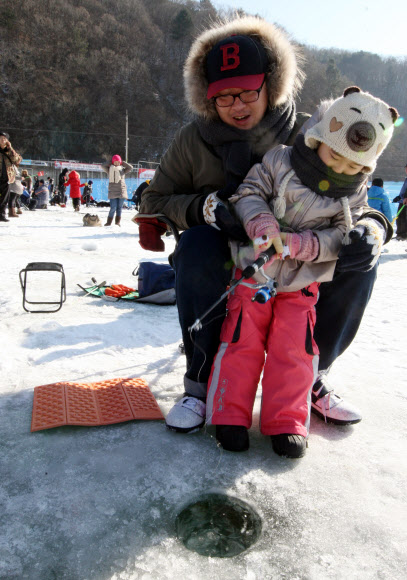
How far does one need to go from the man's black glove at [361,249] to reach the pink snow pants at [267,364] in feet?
0.60

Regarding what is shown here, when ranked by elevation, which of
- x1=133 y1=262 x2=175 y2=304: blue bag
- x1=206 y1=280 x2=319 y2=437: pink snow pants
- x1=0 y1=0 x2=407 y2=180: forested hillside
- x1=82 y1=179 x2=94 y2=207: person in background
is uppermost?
x1=0 y1=0 x2=407 y2=180: forested hillside

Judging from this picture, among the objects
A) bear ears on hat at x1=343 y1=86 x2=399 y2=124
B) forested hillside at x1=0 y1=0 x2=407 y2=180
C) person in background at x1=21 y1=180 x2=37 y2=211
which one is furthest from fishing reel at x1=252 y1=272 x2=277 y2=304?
forested hillside at x1=0 y1=0 x2=407 y2=180

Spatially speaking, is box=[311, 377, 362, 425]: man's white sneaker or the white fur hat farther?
box=[311, 377, 362, 425]: man's white sneaker

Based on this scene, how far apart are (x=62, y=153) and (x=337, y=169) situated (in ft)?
166

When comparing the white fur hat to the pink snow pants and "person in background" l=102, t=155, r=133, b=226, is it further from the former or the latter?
"person in background" l=102, t=155, r=133, b=226

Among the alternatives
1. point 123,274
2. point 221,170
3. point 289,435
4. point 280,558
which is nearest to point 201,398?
point 289,435

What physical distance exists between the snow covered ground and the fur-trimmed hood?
1.13 m

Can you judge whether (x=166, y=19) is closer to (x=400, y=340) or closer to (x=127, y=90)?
(x=127, y=90)

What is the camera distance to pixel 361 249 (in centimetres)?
134

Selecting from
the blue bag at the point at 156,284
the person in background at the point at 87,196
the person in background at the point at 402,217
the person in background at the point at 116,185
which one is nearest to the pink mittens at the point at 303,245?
the blue bag at the point at 156,284

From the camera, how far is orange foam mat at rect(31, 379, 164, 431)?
138cm

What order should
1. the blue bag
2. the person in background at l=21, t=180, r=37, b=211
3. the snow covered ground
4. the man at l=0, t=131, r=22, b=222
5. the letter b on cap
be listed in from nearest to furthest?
the snow covered ground
the letter b on cap
the blue bag
the man at l=0, t=131, r=22, b=222
the person in background at l=21, t=180, r=37, b=211

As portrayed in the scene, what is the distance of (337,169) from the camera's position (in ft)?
4.77

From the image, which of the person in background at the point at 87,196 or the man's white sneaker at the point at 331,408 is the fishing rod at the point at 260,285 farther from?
the person in background at the point at 87,196
